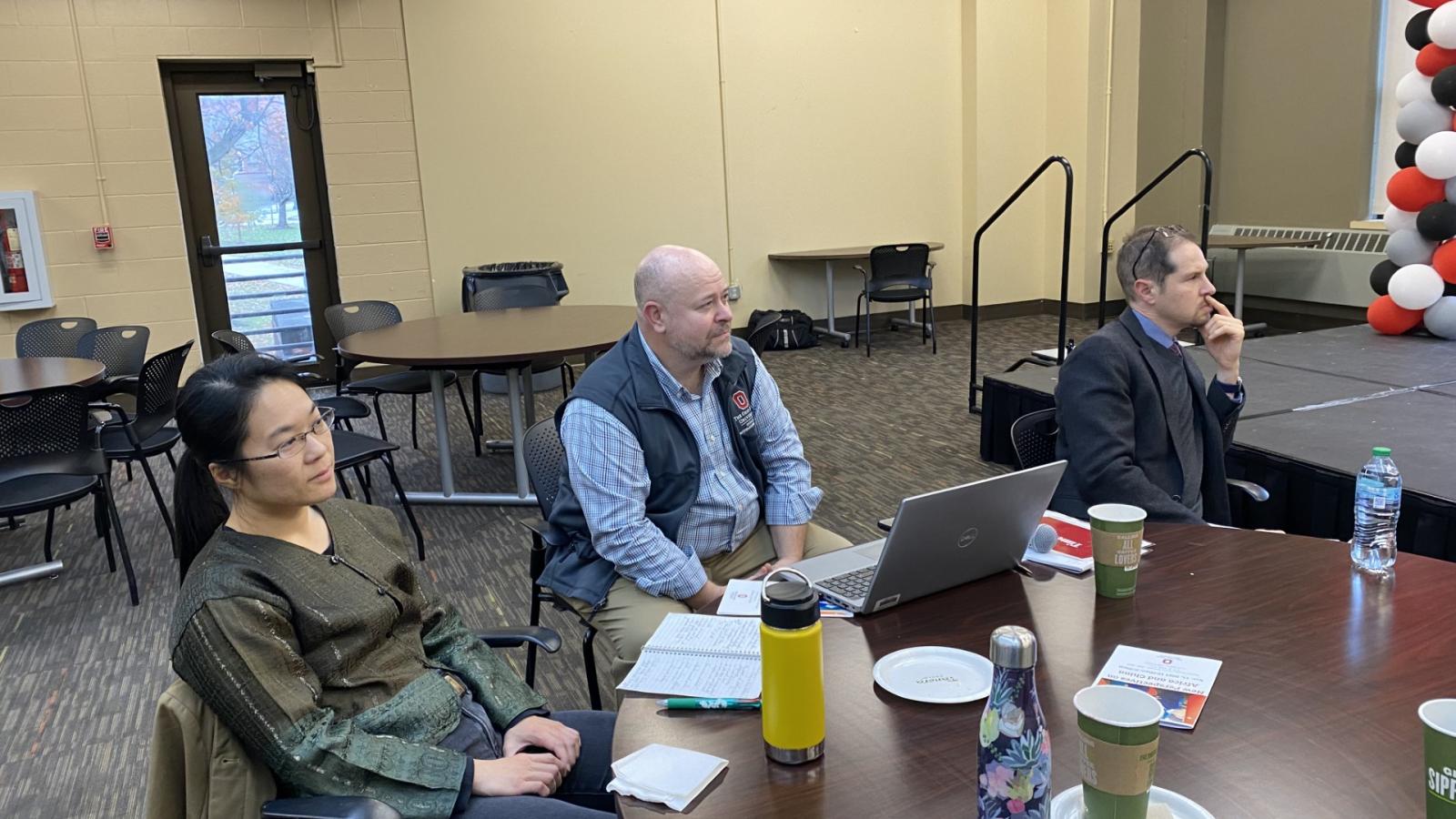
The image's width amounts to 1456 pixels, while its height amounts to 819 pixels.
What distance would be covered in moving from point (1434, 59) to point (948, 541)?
18.1 ft

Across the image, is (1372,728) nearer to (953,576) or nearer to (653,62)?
(953,576)

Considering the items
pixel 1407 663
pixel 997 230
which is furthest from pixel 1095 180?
pixel 1407 663

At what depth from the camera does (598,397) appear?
2148 millimetres

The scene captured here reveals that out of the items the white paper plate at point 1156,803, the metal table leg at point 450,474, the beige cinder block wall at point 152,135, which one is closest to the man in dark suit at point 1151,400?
the white paper plate at point 1156,803

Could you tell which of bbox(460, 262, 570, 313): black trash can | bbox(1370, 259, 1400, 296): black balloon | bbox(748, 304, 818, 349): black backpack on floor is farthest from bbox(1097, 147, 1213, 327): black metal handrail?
bbox(460, 262, 570, 313): black trash can

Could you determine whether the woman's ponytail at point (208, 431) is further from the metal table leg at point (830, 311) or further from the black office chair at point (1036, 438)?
the metal table leg at point (830, 311)

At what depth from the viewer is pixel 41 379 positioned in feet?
12.9

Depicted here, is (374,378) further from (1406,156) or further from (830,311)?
(1406,156)

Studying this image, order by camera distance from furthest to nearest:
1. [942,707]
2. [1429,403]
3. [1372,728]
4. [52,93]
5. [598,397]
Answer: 1. [52,93]
2. [1429,403]
3. [598,397]
4. [942,707]
5. [1372,728]

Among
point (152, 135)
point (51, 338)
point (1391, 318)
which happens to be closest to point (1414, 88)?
point (1391, 318)

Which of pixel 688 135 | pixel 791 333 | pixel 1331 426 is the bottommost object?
pixel 791 333

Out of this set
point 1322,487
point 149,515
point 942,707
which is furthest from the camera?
point 149,515

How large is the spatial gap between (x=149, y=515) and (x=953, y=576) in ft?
14.0

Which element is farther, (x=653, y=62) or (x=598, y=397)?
(x=653, y=62)
